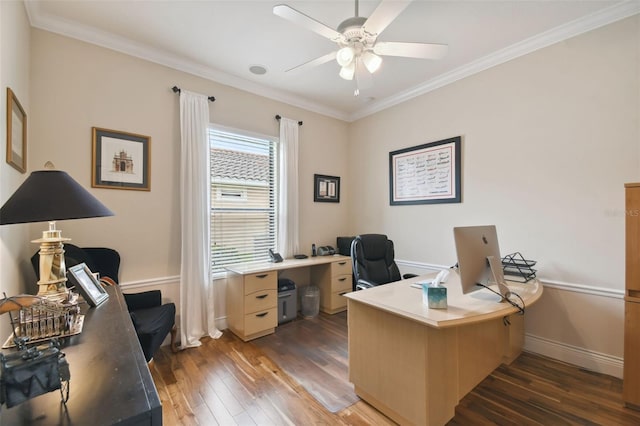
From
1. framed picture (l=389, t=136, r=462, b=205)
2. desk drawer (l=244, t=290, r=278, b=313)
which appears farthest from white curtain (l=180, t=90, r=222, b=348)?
framed picture (l=389, t=136, r=462, b=205)

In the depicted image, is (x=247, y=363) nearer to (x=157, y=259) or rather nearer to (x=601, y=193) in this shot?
(x=157, y=259)

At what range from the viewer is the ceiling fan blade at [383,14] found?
1.51 metres

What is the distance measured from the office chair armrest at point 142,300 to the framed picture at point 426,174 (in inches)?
114

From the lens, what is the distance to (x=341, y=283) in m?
3.74

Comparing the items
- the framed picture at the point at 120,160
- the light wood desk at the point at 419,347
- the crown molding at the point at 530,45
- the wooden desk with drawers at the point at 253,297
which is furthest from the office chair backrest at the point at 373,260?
the framed picture at the point at 120,160

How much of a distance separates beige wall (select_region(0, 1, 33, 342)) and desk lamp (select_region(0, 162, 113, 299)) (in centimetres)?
40

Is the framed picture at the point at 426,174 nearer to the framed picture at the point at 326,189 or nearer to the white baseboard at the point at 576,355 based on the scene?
the framed picture at the point at 326,189

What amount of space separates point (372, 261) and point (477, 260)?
51.0 inches

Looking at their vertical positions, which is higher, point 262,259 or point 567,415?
point 262,259

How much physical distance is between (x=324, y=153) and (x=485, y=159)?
6.96ft

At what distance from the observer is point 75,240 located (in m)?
2.35

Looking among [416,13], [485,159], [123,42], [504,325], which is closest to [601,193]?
[485,159]

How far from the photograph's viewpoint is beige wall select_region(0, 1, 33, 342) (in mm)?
1474

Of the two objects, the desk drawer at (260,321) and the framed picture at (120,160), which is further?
the desk drawer at (260,321)
